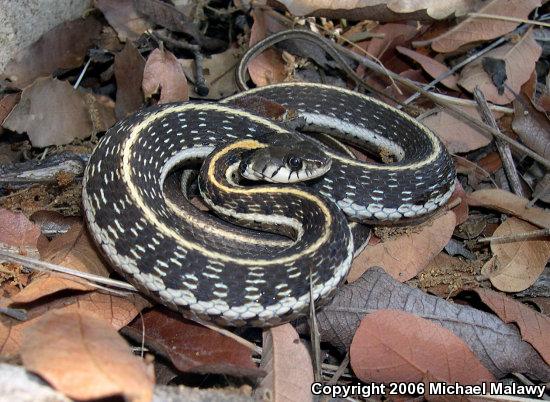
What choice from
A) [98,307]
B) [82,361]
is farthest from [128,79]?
[82,361]

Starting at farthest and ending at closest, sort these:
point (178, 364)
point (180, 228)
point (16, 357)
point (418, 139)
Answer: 1. point (418, 139)
2. point (180, 228)
3. point (178, 364)
4. point (16, 357)

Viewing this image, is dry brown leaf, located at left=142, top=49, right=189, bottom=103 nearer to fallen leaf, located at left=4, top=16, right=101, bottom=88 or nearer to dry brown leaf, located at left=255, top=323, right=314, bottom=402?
fallen leaf, located at left=4, top=16, right=101, bottom=88

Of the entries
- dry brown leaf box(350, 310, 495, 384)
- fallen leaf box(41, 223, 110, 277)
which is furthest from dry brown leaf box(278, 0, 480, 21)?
dry brown leaf box(350, 310, 495, 384)

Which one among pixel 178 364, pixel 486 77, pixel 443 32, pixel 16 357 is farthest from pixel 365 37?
pixel 16 357

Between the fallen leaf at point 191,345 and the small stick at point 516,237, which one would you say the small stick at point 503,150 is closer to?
the small stick at point 516,237

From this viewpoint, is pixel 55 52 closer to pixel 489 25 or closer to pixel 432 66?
pixel 432 66

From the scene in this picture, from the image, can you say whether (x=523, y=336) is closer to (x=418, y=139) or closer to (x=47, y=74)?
(x=418, y=139)

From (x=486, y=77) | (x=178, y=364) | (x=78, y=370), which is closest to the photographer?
(x=78, y=370)
